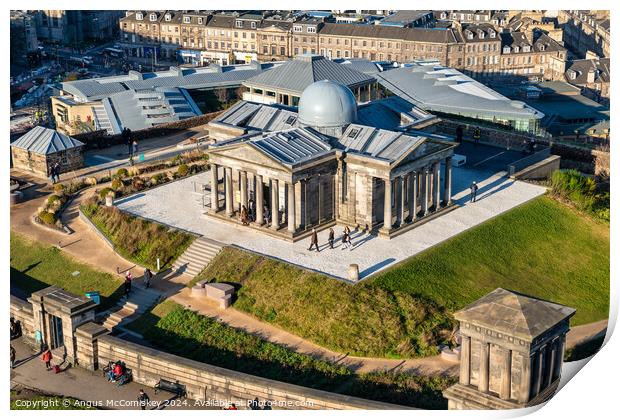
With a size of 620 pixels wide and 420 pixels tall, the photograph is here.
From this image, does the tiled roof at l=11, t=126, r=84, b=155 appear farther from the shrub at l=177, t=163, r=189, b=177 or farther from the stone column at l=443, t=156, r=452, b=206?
the stone column at l=443, t=156, r=452, b=206

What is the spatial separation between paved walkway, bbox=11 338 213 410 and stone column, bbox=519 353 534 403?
1965cm

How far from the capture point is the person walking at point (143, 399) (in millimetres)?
59719

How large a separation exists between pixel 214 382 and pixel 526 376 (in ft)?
62.8

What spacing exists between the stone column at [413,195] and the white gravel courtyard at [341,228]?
124cm

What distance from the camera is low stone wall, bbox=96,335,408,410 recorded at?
57.0 metres

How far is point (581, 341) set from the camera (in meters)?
68.0

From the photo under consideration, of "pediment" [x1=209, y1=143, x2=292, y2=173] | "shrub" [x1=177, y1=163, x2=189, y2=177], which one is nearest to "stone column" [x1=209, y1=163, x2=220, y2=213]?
"pediment" [x1=209, y1=143, x2=292, y2=173]

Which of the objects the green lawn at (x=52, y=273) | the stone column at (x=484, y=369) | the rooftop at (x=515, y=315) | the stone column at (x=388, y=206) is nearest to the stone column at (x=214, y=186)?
the green lawn at (x=52, y=273)

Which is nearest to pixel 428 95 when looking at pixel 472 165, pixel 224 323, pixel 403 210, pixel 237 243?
pixel 472 165

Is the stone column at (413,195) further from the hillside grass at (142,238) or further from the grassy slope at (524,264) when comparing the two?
the hillside grass at (142,238)

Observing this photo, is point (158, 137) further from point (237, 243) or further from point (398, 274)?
point (398, 274)

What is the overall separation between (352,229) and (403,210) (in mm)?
4351

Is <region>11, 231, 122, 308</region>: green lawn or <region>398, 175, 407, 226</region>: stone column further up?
<region>398, 175, 407, 226</region>: stone column

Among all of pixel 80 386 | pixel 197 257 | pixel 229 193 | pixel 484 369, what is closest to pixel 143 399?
pixel 80 386
